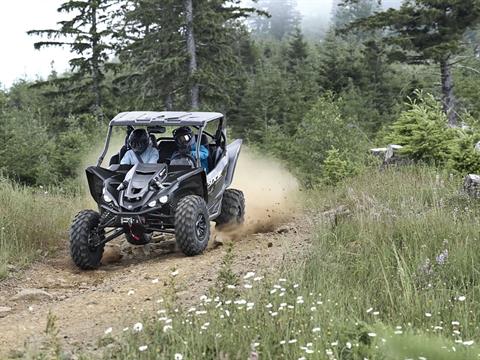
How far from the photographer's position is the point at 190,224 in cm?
824

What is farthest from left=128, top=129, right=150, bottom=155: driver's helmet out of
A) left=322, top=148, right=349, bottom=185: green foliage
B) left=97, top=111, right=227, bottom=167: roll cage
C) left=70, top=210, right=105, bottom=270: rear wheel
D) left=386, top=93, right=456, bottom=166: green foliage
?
left=322, top=148, right=349, bottom=185: green foliage

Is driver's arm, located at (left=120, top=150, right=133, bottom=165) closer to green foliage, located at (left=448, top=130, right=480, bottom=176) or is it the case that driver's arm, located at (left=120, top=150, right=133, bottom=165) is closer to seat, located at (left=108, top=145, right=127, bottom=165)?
seat, located at (left=108, top=145, right=127, bottom=165)

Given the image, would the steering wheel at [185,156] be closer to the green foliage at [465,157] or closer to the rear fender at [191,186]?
the rear fender at [191,186]

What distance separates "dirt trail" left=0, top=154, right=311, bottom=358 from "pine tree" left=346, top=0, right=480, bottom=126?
12.9 meters

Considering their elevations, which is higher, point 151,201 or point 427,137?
point 427,137

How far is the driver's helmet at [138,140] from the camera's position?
9523 millimetres

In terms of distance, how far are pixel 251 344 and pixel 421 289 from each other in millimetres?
1800

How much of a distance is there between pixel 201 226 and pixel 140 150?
1682mm

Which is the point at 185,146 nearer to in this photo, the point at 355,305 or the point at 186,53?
the point at 355,305

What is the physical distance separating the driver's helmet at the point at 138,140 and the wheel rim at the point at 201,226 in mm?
1600

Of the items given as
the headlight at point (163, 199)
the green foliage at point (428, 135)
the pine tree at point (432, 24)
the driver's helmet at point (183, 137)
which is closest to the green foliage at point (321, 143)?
the green foliage at point (428, 135)

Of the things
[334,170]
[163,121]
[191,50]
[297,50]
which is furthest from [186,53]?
[297,50]

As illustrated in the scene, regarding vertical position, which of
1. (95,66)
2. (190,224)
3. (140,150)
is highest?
(95,66)

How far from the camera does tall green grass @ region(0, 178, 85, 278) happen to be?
854 cm
